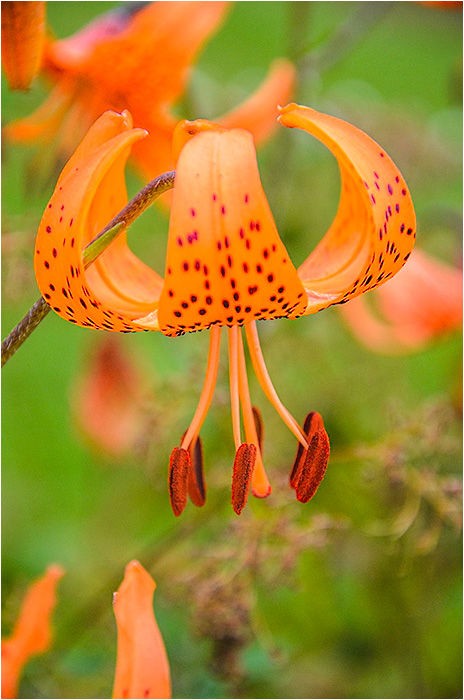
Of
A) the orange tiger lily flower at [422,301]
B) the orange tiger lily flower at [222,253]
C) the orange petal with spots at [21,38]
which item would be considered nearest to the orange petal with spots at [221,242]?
the orange tiger lily flower at [222,253]

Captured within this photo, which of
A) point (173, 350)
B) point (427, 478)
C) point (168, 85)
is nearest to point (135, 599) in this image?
point (427, 478)

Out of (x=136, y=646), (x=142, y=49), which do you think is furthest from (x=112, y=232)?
(x=142, y=49)

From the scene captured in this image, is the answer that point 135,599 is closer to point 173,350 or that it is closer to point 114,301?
point 114,301

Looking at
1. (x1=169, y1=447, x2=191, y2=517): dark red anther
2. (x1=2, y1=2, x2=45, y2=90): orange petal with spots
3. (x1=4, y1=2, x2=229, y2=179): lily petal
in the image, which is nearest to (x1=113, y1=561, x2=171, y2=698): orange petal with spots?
(x1=169, y1=447, x2=191, y2=517): dark red anther

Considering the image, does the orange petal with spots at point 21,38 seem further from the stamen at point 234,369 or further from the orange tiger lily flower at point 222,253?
the stamen at point 234,369

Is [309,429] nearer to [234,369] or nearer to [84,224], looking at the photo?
[234,369]

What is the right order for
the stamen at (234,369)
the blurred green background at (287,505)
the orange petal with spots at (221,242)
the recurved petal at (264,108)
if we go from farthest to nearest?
1. the recurved petal at (264,108)
2. the blurred green background at (287,505)
3. the stamen at (234,369)
4. the orange petal with spots at (221,242)

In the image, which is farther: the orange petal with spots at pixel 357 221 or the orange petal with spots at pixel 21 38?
the orange petal with spots at pixel 21 38

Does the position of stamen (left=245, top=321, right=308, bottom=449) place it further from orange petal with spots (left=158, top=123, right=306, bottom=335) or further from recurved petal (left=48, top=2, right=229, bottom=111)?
recurved petal (left=48, top=2, right=229, bottom=111)
